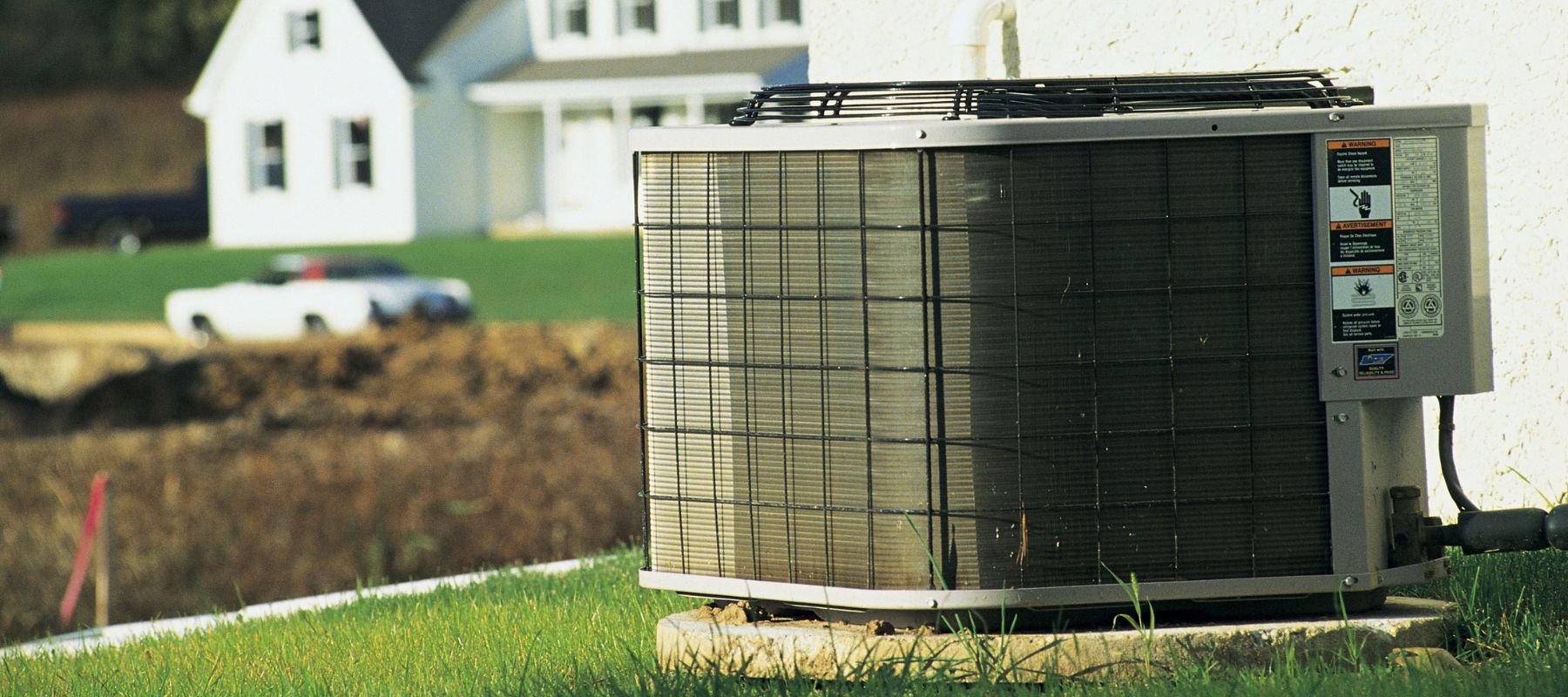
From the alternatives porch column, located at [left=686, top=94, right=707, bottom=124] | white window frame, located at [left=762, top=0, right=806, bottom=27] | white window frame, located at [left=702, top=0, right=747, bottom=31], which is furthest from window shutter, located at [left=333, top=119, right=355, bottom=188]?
white window frame, located at [left=762, top=0, right=806, bottom=27]

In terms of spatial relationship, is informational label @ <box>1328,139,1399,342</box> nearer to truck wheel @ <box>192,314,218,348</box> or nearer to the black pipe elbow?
the black pipe elbow

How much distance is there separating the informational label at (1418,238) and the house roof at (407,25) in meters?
34.9

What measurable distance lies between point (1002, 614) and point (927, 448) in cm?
40

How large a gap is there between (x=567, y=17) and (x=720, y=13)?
4010 mm

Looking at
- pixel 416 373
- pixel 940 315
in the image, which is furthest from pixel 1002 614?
pixel 416 373

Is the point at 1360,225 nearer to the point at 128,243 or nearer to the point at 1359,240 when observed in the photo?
the point at 1359,240

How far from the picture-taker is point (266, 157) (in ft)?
129

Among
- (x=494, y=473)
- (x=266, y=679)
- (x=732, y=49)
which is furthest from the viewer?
(x=732, y=49)

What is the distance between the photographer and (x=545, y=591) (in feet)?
18.8

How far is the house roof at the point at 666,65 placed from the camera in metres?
34.6

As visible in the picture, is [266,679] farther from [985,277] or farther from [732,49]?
[732,49]

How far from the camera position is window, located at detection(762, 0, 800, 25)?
35719 millimetres

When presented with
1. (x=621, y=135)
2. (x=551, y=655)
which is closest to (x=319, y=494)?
(x=551, y=655)

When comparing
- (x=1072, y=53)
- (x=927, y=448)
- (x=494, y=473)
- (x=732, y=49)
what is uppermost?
(x=732, y=49)
